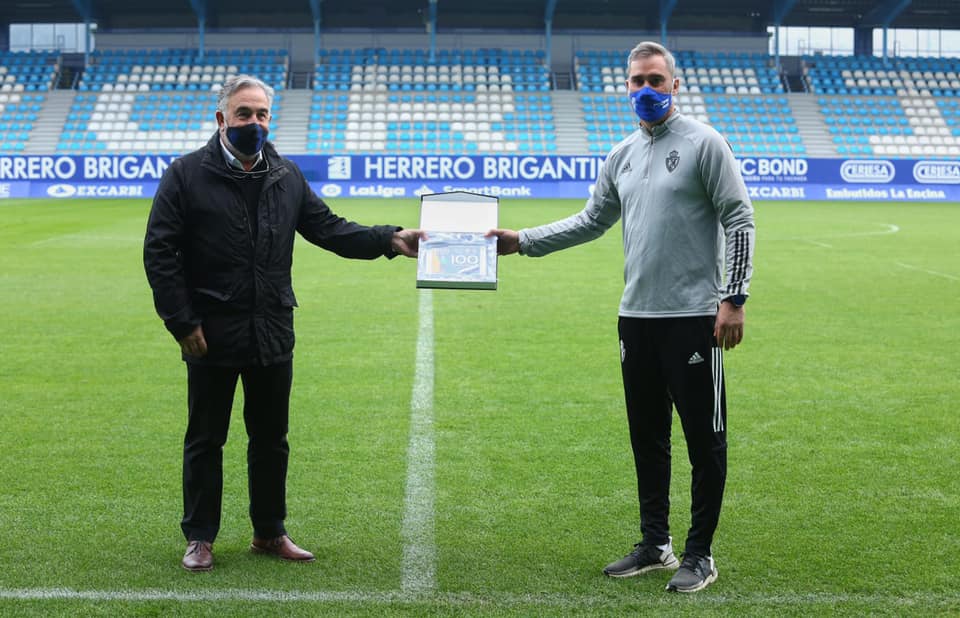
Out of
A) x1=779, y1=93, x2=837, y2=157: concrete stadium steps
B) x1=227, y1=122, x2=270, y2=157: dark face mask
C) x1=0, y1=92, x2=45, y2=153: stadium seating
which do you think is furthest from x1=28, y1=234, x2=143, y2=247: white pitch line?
x1=779, y1=93, x2=837, y2=157: concrete stadium steps

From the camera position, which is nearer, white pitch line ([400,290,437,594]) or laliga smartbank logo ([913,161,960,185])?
white pitch line ([400,290,437,594])

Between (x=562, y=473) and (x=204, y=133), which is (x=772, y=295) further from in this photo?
(x=204, y=133)

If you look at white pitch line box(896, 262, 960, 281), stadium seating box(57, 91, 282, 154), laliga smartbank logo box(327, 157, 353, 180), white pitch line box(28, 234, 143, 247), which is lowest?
white pitch line box(896, 262, 960, 281)

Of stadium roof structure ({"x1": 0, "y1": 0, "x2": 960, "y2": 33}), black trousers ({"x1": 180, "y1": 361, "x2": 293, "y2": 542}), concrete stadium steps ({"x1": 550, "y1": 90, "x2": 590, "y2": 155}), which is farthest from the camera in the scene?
stadium roof structure ({"x1": 0, "y1": 0, "x2": 960, "y2": 33})

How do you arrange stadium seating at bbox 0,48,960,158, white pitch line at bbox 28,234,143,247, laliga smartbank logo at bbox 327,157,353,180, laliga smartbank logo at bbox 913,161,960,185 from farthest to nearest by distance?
stadium seating at bbox 0,48,960,158
laliga smartbank logo at bbox 913,161,960,185
laliga smartbank logo at bbox 327,157,353,180
white pitch line at bbox 28,234,143,247

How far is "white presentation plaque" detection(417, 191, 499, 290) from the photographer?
484 cm

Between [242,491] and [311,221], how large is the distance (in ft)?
5.07

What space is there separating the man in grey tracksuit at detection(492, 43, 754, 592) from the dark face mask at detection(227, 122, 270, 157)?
4.78 feet

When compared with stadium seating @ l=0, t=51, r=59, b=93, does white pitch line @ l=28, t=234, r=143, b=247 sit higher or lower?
lower

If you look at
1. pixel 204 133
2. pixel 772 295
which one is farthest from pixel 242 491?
pixel 204 133

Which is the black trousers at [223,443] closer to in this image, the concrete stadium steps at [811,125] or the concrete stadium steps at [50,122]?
the concrete stadium steps at [50,122]

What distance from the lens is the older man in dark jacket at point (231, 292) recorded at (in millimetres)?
4238

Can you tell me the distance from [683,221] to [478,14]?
46366mm

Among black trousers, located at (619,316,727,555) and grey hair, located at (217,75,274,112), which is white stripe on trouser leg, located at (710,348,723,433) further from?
grey hair, located at (217,75,274,112)
